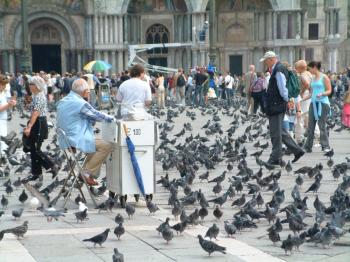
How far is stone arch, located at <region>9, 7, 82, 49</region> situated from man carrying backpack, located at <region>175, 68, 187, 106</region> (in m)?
12.5

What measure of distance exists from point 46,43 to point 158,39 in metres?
6.31

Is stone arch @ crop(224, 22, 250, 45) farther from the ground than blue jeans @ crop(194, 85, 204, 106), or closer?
farther from the ground

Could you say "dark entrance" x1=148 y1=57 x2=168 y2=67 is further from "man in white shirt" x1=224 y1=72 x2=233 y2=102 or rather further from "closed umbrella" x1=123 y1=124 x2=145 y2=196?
"closed umbrella" x1=123 y1=124 x2=145 y2=196

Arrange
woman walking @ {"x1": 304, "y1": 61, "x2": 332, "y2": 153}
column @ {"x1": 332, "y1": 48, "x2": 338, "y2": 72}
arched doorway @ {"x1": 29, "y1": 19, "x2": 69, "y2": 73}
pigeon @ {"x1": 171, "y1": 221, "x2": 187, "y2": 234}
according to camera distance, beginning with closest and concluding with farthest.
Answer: pigeon @ {"x1": 171, "y1": 221, "x2": 187, "y2": 234} → woman walking @ {"x1": 304, "y1": 61, "x2": 332, "y2": 153} → arched doorway @ {"x1": 29, "y1": 19, "x2": 69, "y2": 73} → column @ {"x1": 332, "y1": 48, "x2": 338, "y2": 72}

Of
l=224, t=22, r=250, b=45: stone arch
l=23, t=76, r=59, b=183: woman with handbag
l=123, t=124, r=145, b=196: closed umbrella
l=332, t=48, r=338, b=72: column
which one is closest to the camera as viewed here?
l=123, t=124, r=145, b=196: closed umbrella

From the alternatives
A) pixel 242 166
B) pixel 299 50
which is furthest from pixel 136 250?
pixel 299 50

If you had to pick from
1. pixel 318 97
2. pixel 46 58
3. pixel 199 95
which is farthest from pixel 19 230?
pixel 46 58

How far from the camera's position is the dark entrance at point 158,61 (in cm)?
4900

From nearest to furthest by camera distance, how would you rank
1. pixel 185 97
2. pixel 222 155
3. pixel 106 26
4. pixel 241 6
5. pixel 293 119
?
pixel 222 155, pixel 293 119, pixel 185 97, pixel 106 26, pixel 241 6

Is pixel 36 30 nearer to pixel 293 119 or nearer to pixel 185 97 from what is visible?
pixel 185 97

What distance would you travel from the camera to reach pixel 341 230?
8344 millimetres

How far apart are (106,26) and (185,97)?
446 inches

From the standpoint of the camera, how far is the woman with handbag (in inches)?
522

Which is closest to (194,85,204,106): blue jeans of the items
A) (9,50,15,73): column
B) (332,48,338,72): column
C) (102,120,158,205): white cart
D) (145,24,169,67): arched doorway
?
(145,24,169,67): arched doorway
